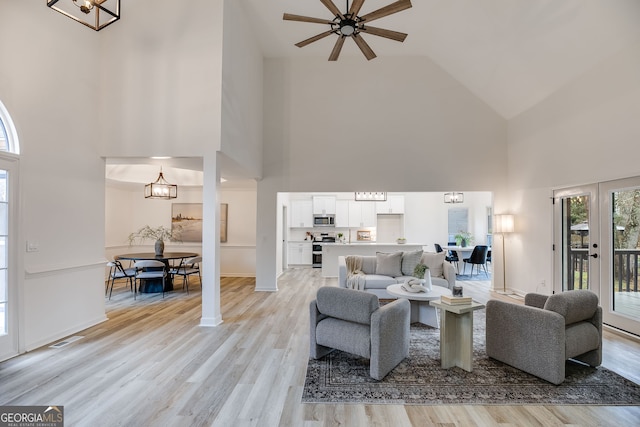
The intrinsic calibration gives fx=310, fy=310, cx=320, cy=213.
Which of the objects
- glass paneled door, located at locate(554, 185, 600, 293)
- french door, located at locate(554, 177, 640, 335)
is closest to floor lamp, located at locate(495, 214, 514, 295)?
glass paneled door, located at locate(554, 185, 600, 293)

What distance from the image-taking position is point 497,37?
4.89m

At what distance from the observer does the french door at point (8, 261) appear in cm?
314

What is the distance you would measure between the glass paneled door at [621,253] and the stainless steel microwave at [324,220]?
22.5ft

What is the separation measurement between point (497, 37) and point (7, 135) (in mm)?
6580

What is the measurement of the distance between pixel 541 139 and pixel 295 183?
4.65 metres

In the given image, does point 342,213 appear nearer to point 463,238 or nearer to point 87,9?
point 463,238

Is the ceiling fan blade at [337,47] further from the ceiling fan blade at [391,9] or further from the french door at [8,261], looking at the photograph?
the french door at [8,261]

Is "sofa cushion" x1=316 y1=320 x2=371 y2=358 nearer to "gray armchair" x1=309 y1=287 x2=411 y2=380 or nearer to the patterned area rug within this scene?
"gray armchair" x1=309 y1=287 x2=411 y2=380

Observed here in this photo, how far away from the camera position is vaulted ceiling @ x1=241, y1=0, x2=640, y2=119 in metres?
3.83

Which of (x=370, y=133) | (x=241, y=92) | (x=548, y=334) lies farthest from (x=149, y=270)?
(x=548, y=334)

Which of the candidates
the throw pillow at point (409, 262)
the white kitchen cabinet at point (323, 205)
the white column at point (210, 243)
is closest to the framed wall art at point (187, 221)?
the white kitchen cabinet at point (323, 205)

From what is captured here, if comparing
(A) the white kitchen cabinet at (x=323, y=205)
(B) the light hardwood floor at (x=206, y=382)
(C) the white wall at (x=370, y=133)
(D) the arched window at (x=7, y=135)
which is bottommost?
(B) the light hardwood floor at (x=206, y=382)

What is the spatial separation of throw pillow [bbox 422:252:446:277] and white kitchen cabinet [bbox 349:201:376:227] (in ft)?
15.0

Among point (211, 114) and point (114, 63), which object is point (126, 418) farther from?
point (114, 63)
